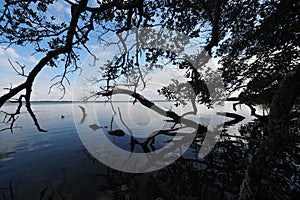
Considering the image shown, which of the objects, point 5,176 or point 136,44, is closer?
point 136,44

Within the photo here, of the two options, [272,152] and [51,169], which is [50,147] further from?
[272,152]

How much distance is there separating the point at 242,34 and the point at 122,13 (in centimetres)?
538

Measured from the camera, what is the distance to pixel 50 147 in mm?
13477

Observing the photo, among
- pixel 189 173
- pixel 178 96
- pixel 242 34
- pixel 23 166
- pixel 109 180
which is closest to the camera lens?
pixel 242 34

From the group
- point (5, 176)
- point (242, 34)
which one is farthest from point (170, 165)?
point (5, 176)

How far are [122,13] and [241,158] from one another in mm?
10325

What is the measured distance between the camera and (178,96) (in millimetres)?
8711

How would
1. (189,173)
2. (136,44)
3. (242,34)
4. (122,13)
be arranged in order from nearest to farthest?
(136,44) → (122,13) → (242,34) → (189,173)

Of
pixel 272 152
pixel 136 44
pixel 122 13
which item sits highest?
pixel 122 13

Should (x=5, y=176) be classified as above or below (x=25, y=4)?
below

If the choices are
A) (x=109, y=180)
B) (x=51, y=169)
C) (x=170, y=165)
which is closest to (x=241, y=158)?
(x=170, y=165)

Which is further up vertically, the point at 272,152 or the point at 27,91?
the point at 27,91

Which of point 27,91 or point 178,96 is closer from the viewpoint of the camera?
point 27,91

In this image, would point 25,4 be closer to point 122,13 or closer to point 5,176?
point 122,13
